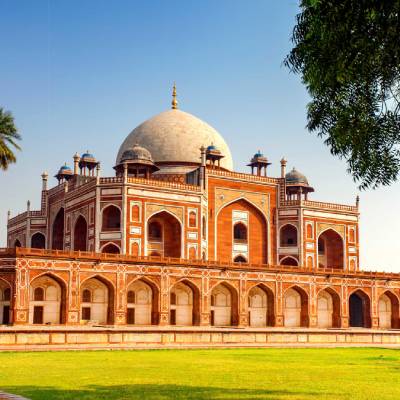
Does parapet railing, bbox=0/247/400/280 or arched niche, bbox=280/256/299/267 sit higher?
arched niche, bbox=280/256/299/267

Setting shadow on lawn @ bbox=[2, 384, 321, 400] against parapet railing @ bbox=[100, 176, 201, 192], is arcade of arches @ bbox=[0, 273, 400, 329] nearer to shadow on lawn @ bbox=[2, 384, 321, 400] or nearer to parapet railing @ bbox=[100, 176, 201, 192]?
parapet railing @ bbox=[100, 176, 201, 192]

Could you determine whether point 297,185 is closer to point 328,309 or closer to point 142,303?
point 328,309

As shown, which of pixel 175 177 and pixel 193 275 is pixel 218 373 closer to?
pixel 193 275

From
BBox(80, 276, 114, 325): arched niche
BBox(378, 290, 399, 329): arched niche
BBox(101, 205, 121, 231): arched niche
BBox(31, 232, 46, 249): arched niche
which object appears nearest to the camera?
BBox(80, 276, 114, 325): arched niche

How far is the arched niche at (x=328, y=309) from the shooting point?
45281mm

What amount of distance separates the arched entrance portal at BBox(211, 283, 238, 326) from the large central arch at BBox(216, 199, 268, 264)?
20.5 ft

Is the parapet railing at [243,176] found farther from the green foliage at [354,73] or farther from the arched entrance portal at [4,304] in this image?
the green foliage at [354,73]

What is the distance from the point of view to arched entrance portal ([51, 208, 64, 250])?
52.2 m

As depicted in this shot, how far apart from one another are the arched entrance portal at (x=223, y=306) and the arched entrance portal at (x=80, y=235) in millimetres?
10606

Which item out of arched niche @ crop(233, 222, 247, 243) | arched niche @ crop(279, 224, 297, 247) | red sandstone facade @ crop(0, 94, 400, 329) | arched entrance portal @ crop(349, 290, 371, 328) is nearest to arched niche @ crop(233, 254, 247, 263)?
red sandstone facade @ crop(0, 94, 400, 329)

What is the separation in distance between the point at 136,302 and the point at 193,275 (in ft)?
11.6

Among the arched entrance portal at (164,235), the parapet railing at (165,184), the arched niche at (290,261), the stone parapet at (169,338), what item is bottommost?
the stone parapet at (169,338)

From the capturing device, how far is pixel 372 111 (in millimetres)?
11656

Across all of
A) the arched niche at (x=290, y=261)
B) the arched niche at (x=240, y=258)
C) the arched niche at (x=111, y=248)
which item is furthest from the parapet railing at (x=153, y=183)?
the arched niche at (x=290, y=261)
